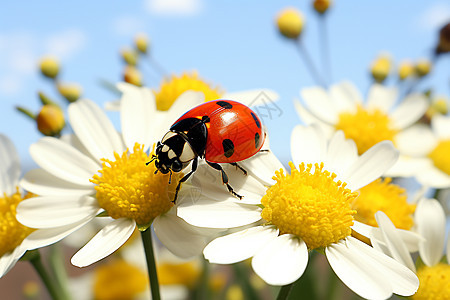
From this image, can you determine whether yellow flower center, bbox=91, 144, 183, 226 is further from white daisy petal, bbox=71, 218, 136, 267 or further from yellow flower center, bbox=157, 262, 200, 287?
yellow flower center, bbox=157, 262, 200, 287

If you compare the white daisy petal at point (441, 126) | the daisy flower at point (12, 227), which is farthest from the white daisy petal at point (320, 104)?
the daisy flower at point (12, 227)

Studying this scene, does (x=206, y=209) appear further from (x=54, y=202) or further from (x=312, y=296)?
(x=312, y=296)

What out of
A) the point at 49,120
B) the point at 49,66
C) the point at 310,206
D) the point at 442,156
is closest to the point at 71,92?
the point at 49,66

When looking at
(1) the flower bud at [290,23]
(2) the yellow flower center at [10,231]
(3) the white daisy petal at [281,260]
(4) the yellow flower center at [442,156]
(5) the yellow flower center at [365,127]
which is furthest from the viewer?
(1) the flower bud at [290,23]

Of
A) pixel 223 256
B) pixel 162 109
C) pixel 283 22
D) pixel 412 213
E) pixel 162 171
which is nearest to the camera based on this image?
pixel 223 256

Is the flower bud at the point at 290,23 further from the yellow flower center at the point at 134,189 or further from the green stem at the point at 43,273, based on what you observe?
the green stem at the point at 43,273

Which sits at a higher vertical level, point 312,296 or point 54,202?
point 54,202

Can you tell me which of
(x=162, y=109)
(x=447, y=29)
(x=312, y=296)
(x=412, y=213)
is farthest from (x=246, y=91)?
(x=447, y=29)
